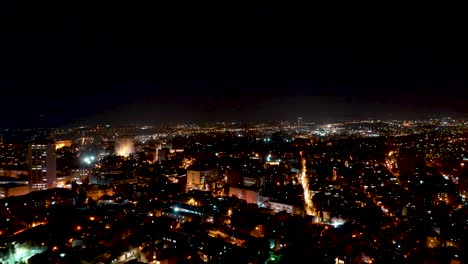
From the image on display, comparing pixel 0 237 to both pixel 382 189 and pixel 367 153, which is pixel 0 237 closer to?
pixel 382 189

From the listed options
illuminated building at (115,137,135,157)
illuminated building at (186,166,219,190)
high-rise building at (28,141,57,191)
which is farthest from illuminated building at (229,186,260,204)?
illuminated building at (115,137,135,157)

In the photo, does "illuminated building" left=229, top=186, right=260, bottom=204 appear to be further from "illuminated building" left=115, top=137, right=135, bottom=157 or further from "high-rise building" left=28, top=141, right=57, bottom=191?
"illuminated building" left=115, top=137, right=135, bottom=157

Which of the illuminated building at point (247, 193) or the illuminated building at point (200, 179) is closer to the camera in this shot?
the illuminated building at point (247, 193)

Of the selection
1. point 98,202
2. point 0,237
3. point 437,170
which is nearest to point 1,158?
point 98,202

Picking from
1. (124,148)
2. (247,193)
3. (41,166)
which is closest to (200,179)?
(247,193)

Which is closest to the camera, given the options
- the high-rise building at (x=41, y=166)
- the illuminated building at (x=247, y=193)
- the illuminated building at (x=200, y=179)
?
the illuminated building at (x=247, y=193)

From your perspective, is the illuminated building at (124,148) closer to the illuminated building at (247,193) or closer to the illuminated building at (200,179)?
the illuminated building at (200,179)

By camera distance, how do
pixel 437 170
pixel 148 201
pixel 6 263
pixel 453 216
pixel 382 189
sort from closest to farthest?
pixel 6 263, pixel 453 216, pixel 148 201, pixel 382 189, pixel 437 170

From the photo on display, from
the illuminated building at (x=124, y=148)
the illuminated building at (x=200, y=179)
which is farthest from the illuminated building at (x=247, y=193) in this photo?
the illuminated building at (x=124, y=148)

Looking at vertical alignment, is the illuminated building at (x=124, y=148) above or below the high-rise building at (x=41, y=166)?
below
